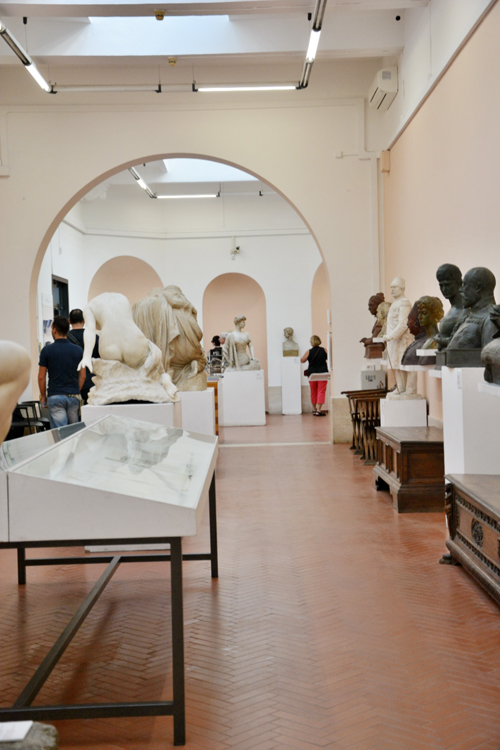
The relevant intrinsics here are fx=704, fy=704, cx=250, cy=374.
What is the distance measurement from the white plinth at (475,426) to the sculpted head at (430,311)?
219cm

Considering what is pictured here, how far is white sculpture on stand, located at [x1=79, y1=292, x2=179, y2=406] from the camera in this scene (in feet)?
21.8

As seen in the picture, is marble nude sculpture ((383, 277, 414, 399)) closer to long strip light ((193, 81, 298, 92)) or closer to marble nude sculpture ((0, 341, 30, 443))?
long strip light ((193, 81, 298, 92))

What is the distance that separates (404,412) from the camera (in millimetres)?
8258

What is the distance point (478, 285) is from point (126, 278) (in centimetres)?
1524

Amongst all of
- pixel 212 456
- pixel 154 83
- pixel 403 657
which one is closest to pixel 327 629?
pixel 403 657

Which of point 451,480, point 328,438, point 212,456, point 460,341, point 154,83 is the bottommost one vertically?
point 328,438

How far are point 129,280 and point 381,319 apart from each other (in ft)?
36.9

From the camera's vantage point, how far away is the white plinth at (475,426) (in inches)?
192

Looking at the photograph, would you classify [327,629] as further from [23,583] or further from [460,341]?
[460,341]

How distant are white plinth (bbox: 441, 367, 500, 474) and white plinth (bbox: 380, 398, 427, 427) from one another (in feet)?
10.4

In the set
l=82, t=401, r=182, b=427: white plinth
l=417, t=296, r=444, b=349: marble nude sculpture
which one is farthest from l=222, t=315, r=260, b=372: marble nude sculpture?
l=82, t=401, r=182, b=427: white plinth

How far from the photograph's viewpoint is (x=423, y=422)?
27.3ft

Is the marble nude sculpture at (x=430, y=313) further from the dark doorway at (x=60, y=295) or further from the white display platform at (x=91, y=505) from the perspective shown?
the dark doorway at (x=60, y=295)

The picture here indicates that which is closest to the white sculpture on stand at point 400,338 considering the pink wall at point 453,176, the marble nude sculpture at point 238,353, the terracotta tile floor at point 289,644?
the pink wall at point 453,176
